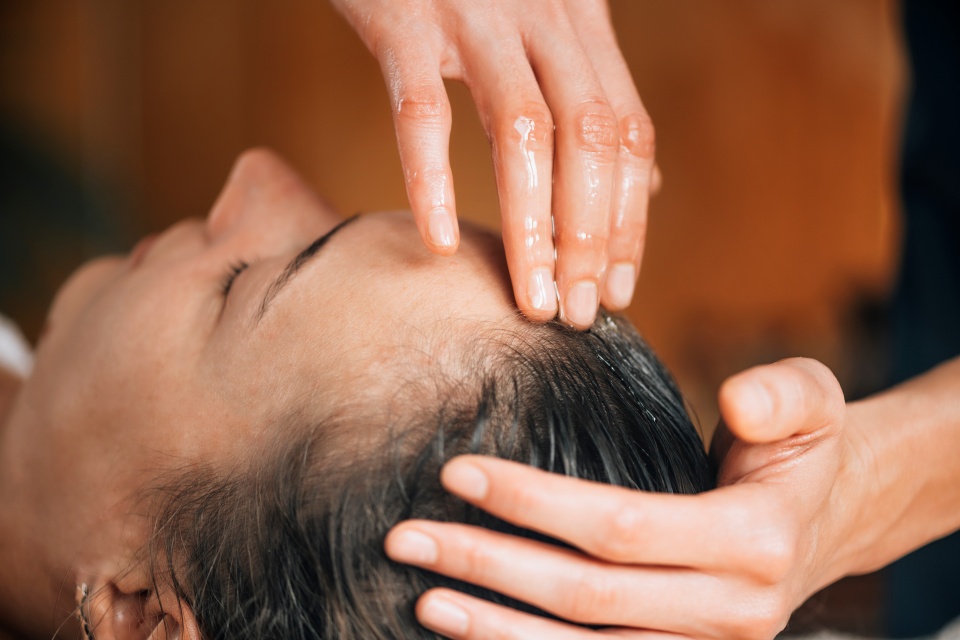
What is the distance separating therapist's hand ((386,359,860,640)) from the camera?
1.75 feet

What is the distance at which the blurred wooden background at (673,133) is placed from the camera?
304 cm

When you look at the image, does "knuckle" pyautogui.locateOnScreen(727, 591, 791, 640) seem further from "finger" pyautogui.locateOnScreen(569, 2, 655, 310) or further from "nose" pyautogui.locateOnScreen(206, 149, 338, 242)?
"nose" pyautogui.locateOnScreen(206, 149, 338, 242)

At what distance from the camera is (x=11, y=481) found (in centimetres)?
94

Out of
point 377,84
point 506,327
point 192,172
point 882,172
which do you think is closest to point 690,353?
point 882,172

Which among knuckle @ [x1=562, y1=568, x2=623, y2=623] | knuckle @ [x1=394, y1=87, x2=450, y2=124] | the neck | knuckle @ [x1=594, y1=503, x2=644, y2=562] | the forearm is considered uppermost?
knuckle @ [x1=394, y1=87, x2=450, y2=124]

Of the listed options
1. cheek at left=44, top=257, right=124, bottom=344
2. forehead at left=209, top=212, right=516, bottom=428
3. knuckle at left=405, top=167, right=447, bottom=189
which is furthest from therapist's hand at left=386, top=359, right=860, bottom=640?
cheek at left=44, top=257, right=124, bottom=344

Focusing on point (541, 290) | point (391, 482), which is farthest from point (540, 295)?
point (391, 482)

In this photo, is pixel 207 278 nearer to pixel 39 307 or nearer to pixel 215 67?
pixel 39 307

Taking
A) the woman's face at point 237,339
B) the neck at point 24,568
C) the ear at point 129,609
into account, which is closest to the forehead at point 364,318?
the woman's face at point 237,339

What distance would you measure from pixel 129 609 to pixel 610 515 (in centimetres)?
54

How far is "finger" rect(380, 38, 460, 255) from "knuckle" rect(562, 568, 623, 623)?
0.30 meters

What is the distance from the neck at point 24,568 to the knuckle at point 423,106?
2.01 ft

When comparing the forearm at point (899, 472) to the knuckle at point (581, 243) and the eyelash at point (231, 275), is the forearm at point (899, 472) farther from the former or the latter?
the eyelash at point (231, 275)

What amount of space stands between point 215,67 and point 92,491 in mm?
3379
